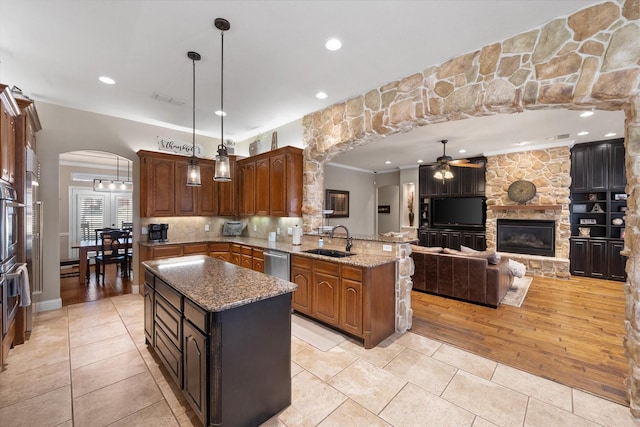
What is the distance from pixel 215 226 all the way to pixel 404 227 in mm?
5710

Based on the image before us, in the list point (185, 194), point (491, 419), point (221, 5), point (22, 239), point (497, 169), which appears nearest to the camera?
point (491, 419)

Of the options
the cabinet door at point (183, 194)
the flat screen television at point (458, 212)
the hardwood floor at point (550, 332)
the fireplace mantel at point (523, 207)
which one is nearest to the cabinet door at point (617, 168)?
the fireplace mantel at point (523, 207)

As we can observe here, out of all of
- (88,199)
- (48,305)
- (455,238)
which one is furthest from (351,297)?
(88,199)

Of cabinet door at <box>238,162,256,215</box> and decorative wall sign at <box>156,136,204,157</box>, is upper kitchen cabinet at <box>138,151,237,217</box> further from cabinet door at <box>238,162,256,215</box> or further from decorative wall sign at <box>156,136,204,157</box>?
decorative wall sign at <box>156,136,204,157</box>

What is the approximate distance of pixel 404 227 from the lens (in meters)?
8.68

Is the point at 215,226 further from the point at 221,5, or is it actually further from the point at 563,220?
the point at 563,220

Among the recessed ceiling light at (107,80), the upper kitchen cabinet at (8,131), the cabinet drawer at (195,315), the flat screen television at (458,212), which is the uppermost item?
the recessed ceiling light at (107,80)

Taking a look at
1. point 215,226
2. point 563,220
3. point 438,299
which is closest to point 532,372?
point 438,299

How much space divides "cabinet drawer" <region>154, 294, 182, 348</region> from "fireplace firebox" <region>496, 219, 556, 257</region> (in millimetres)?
7344

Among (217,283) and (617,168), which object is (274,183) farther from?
(617,168)

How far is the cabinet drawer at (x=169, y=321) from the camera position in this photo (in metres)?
2.03

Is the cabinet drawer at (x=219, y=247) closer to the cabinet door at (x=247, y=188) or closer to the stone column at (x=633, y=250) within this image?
the cabinet door at (x=247, y=188)

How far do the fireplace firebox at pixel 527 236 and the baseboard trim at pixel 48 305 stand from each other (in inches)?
349

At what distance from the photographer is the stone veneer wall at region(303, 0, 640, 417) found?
6.40 feet
